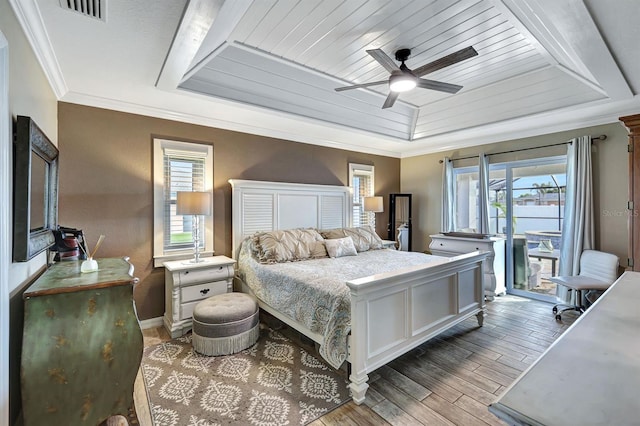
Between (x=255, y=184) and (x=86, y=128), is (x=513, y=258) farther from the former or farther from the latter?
(x=86, y=128)

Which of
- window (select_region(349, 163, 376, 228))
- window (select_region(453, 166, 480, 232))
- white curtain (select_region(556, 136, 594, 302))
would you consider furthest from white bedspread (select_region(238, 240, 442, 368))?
white curtain (select_region(556, 136, 594, 302))

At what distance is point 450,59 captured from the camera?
7.44 ft

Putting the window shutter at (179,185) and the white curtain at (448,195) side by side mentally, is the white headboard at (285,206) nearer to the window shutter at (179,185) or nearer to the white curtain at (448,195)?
the window shutter at (179,185)

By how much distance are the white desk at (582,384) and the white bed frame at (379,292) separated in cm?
127

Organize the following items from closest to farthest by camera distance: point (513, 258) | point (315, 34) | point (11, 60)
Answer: point (11, 60)
point (315, 34)
point (513, 258)

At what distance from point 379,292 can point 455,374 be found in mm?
1036

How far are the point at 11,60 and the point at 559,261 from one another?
5876mm

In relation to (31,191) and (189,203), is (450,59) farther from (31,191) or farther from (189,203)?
(31,191)

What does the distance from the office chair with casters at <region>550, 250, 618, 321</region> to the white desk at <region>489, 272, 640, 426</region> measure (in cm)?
317

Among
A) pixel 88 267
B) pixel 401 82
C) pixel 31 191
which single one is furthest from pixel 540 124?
pixel 31 191

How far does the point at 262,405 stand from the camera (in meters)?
2.06

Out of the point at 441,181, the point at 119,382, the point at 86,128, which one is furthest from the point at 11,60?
the point at 441,181

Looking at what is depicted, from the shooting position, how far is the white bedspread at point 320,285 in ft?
7.26

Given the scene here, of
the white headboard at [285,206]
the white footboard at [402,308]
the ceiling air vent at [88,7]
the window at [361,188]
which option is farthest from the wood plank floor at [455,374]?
the ceiling air vent at [88,7]
